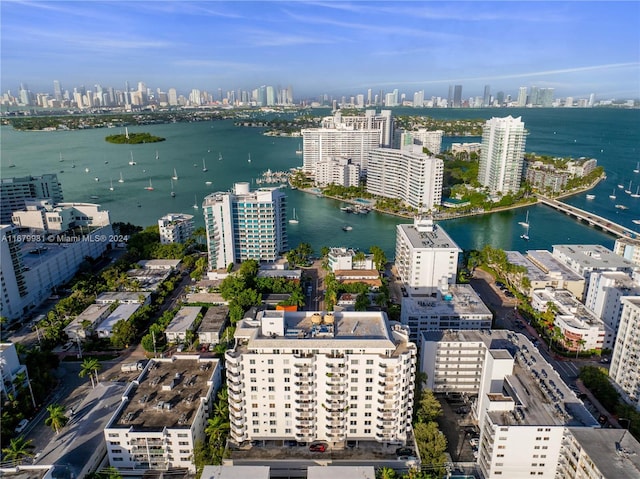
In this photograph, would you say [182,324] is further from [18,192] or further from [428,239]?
[18,192]

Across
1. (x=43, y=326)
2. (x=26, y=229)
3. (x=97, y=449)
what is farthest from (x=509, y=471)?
(x=26, y=229)

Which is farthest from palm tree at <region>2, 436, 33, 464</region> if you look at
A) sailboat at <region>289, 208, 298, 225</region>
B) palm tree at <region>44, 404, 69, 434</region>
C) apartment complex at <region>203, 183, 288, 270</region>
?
sailboat at <region>289, 208, 298, 225</region>

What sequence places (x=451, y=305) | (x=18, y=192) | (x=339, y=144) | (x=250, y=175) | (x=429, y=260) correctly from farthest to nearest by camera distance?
(x=250, y=175) < (x=339, y=144) < (x=18, y=192) < (x=429, y=260) < (x=451, y=305)

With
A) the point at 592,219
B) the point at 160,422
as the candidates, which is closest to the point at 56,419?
the point at 160,422

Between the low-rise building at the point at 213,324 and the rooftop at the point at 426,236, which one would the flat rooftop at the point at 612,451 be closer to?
the rooftop at the point at 426,236

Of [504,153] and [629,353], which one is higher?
[504,153]

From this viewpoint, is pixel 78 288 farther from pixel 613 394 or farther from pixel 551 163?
pixel 551 163

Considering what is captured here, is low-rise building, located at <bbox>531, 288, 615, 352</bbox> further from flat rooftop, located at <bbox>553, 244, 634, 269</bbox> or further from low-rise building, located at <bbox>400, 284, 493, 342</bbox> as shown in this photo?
flat rooftop, located at <bbox>553, 244, 634, 269</bbox>
